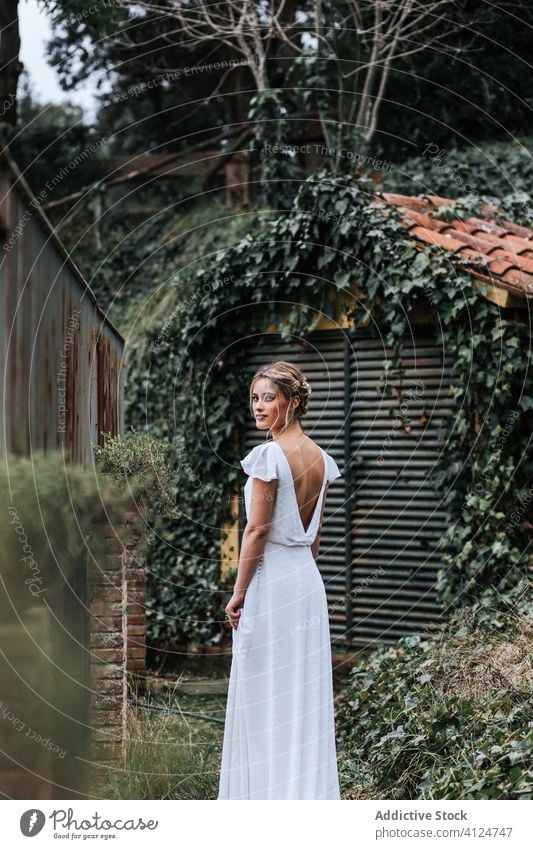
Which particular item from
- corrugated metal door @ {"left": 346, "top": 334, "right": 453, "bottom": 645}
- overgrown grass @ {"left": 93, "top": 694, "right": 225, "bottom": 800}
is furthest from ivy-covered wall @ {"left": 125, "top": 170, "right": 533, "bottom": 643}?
overgrown grass @ {"left": 93, "top": 694, "right": 225, "bottom": 800}

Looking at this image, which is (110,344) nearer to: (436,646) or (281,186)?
(436,646)

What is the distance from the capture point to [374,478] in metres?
5.88

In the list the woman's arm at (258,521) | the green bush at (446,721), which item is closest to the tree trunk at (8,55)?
the woman's arm at (258,521)

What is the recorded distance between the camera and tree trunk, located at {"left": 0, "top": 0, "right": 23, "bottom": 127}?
477cm

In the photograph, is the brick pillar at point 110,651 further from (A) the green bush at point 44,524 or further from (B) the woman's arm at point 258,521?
(B) the woman's arm at point 258,521

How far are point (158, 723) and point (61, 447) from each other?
162 cm

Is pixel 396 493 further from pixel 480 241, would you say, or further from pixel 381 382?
pixel 480 241

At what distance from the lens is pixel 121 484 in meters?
3.77

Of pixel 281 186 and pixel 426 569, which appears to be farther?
pixel 281 186

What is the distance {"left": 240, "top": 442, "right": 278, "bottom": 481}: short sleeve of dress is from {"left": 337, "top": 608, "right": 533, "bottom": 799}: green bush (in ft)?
4.46

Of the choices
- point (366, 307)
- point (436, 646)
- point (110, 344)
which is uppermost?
point (366, 307)

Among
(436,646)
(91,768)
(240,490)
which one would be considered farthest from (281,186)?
(91,768)

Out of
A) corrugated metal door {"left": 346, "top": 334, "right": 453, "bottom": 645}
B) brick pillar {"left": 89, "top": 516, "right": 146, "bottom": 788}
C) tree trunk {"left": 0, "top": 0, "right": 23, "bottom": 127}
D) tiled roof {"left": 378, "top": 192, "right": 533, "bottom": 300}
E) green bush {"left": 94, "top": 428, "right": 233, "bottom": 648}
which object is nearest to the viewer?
brick pillar {"left": 89, "top": 516, "right": 146, "bottom": 788}

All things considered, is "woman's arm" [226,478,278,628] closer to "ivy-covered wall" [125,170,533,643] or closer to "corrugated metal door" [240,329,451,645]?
"ivy-covered wall" [125,170,533,643]
